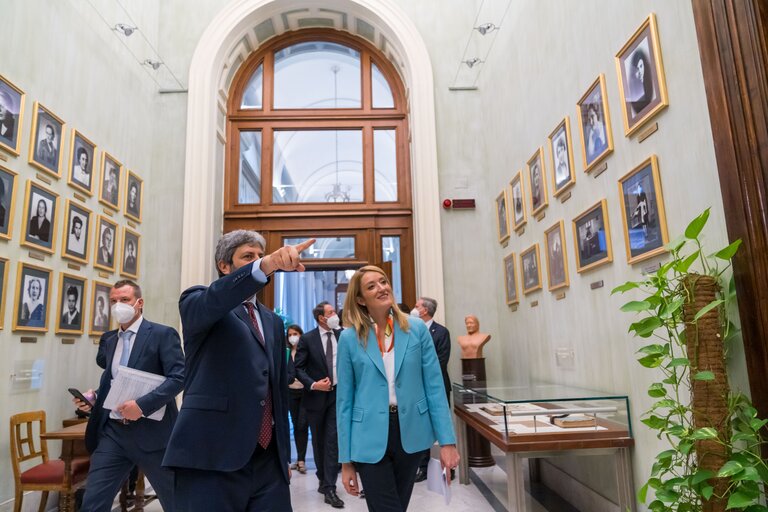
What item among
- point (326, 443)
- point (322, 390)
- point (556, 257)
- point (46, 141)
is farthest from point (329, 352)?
point (46, 141)

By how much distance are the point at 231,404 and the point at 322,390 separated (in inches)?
156

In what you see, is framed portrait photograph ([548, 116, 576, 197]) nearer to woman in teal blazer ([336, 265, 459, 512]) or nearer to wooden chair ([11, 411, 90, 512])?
woman in teal blazer ([336, 265, 459, 512])

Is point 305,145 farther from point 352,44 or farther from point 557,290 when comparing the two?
point 557,290

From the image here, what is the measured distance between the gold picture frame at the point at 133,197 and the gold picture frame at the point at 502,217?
543cm

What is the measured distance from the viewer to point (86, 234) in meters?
6.92

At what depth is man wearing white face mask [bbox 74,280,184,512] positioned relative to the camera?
3.91m

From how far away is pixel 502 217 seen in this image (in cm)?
830

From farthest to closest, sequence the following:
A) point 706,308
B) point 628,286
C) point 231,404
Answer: point 628,286
point 706,308
point 231,404

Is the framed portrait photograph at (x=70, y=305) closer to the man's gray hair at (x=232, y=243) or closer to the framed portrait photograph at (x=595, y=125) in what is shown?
the man's gray hair at (x=232, y=243)

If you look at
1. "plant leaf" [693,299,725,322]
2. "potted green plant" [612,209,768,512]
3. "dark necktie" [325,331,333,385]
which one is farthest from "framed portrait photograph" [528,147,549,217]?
"plant leaf" [693,299,725,322]

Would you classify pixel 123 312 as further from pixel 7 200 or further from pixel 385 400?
pixel 385 400

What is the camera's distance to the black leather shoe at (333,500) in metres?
5.80

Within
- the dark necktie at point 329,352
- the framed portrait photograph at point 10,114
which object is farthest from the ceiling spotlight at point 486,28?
the framed portrait photograph at point 10,114

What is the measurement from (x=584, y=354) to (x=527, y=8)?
417 centimetres
